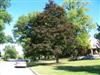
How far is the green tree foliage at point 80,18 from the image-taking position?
69.6 m

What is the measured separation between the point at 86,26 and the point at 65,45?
755 inches

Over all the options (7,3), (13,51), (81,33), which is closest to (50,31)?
(7,3)

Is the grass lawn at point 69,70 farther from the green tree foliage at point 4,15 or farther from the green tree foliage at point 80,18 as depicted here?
the green tree foliage at point 80,18

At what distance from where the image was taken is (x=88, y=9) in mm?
73000

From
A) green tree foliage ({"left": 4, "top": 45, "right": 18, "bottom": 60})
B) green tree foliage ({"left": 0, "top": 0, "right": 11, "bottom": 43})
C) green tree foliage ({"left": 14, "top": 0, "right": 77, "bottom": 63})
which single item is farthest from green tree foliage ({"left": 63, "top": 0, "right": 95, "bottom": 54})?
green tree foliage ({"left": 4, "top": 45, "right": 18, "bottom": 60})

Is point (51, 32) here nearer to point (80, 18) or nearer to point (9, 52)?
point (80, 18)

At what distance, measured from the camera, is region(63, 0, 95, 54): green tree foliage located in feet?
228

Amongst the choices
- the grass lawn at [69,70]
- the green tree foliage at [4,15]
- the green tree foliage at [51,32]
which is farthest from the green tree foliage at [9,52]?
the grass lawn at [69,70]

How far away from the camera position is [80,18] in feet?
234

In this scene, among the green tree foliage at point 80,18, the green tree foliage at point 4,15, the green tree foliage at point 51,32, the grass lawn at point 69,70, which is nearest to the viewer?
the grass lawn at point 69,70

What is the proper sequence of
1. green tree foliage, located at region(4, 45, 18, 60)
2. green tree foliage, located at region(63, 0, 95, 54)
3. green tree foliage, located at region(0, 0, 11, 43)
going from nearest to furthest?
1. green tree foliage, located at region(0, 0, 11, 43)
2. green tree foliage, located at region(63, 0, 95, 54)
3. green tree foliage, located at region(4, 45, 18, 60)

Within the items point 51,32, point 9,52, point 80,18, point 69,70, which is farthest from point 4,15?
point 9,52

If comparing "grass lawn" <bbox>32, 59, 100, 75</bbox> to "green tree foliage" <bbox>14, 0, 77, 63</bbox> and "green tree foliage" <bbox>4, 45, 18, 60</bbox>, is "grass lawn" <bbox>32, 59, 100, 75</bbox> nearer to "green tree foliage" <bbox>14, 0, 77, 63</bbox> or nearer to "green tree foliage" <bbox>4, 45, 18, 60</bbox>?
"green tree foliage" <bbox>14, 0, 77, 63</bbox>

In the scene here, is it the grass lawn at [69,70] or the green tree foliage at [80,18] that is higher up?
the green tree foliage at [80,18]
